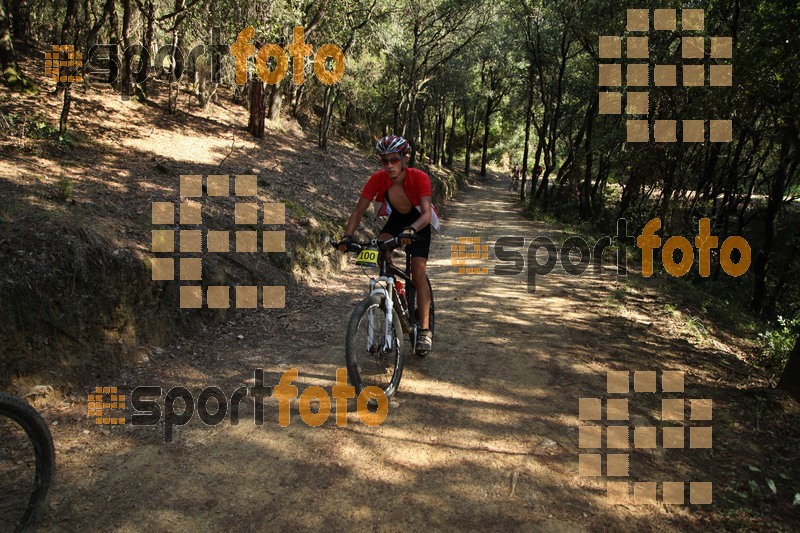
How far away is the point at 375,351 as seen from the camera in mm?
4832

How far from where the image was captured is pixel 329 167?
18125mm

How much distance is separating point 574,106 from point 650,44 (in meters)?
14.1

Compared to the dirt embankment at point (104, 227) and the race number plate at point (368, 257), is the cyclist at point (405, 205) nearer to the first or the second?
the race number plate at point (368, 257)

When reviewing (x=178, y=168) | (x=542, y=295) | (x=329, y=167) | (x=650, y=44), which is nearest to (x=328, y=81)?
(x=329, y=167)

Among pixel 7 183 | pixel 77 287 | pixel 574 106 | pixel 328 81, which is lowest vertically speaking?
pixel 77 287

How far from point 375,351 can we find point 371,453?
115cm

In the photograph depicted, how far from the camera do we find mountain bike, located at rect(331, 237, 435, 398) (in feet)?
14.9

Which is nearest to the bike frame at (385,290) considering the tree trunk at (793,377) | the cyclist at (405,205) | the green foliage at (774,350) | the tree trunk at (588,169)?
the cyclist at (405,205)

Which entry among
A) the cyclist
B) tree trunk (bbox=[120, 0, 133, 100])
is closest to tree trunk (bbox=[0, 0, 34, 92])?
tree trunk (bbox=[120, 0, 133, 100])

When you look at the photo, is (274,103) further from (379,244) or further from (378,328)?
(378,328)

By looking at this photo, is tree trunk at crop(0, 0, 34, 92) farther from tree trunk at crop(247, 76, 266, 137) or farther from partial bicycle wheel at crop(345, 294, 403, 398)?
partial bicycle wheel at crop(345, 294, 403, 398)

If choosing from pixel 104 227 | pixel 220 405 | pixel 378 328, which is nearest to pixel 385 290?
pixel 378 328

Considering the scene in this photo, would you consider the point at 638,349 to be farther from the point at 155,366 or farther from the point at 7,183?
the point at 7,183

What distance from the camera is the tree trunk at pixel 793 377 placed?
4930mm
